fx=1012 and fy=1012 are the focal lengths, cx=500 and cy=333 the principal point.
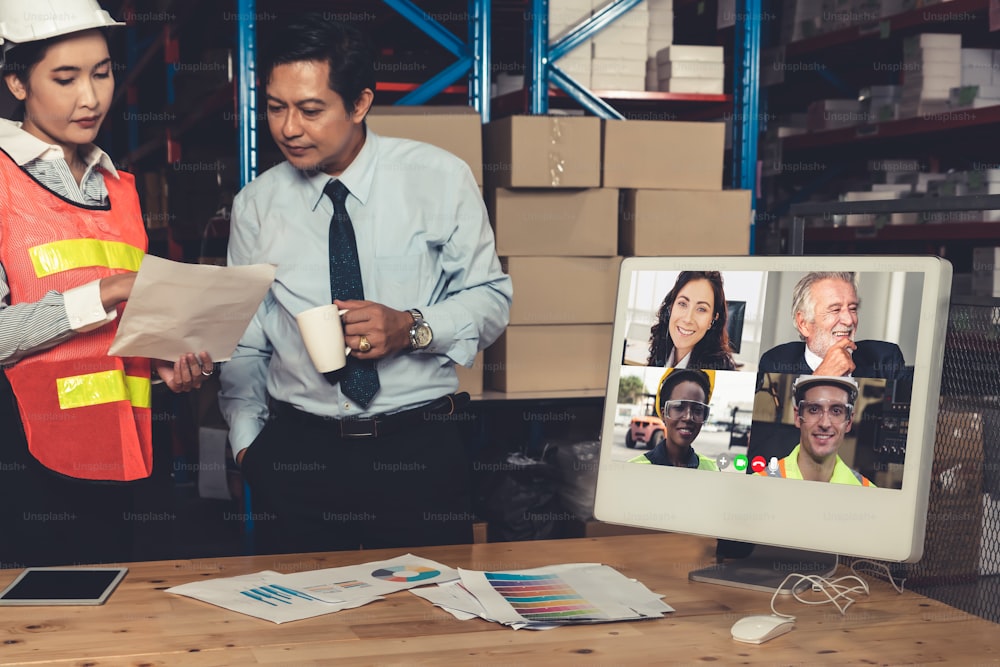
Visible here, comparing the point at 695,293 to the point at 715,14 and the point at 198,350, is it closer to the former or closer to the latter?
the point at 198,350

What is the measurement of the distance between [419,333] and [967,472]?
3.06 feet

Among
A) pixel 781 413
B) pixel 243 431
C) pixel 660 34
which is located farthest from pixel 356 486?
pixel 660 34

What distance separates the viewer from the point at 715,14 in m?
4.66

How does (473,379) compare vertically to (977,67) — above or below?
below

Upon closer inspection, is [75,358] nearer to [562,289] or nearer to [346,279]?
[346,279]

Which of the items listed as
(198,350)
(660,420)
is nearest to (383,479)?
(198,350)

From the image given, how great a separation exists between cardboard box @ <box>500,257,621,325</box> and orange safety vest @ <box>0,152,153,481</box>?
1.29m

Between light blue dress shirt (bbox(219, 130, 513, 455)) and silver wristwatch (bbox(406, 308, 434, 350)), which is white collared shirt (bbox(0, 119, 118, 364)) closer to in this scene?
light blue dress shirt (bbox(219, 130, 513, 455))

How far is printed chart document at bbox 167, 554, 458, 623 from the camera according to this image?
4.25 ft

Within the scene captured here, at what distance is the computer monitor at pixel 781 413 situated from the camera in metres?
1.28

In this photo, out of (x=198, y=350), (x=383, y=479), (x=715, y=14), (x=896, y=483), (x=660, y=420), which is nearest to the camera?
(x=896, y=483)

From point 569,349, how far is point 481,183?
22.3 inches

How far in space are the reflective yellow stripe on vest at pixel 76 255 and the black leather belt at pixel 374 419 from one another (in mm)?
404

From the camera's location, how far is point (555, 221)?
2992 mm
